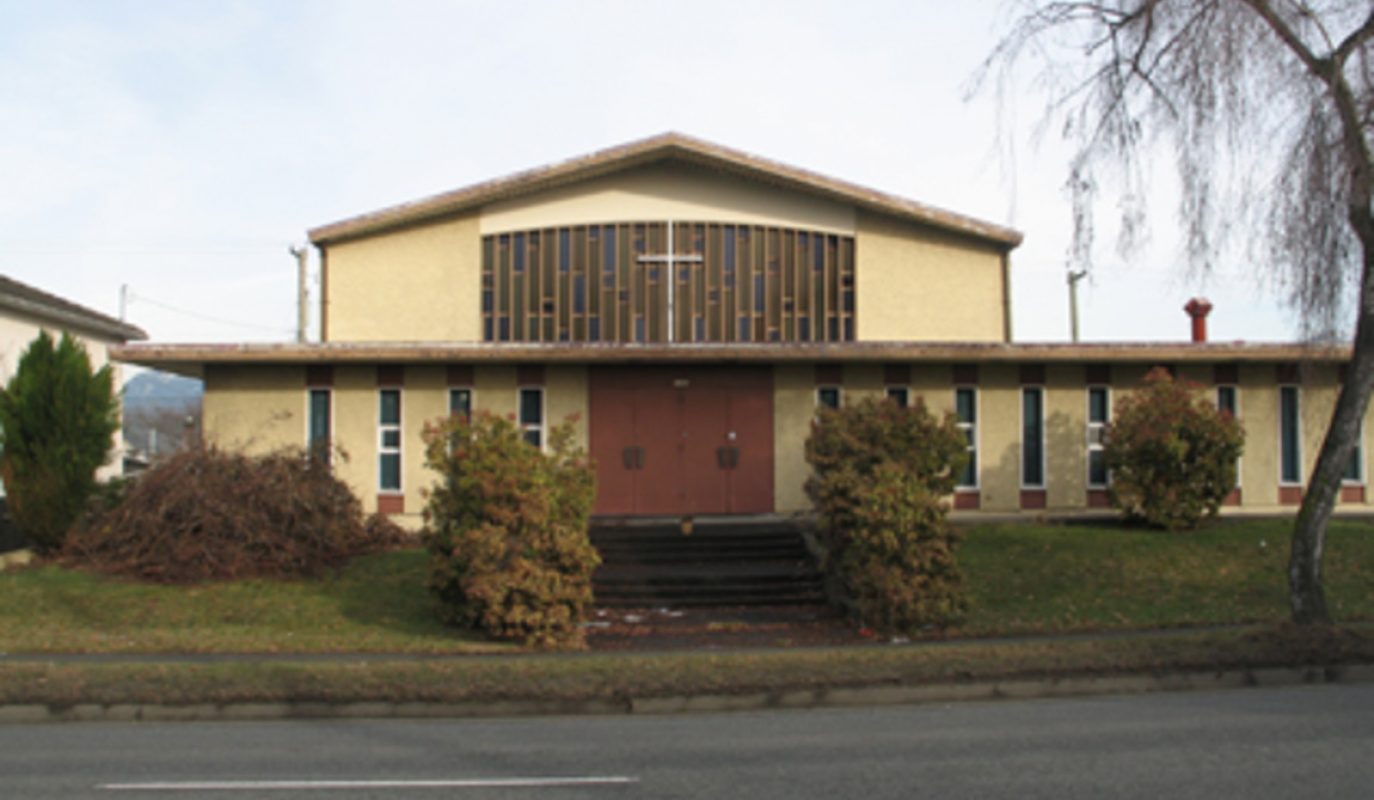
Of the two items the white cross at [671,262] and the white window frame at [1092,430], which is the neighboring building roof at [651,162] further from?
the white window frame at [1092,430]

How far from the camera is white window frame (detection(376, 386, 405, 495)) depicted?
20.5 metres

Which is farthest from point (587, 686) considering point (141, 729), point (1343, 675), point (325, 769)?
point (1343, 675)

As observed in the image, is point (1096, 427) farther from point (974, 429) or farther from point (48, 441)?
point (48, 441)

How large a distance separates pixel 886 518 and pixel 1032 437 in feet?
26.1

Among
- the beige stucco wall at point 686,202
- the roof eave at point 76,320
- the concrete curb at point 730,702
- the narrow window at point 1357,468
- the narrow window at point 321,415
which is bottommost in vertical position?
the concrete curb at point 730,702

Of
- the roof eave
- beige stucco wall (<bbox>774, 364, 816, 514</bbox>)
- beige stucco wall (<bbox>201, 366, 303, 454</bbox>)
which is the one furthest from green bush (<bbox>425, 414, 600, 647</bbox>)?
the roof eave

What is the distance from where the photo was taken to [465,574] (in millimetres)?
13766

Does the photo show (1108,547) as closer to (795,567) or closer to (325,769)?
(795,567)

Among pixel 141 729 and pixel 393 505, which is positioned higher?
pixel 393 505

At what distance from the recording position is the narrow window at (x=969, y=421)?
20.9 metres

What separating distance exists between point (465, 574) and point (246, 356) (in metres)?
8.32

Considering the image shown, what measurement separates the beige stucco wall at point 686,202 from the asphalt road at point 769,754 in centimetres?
1479

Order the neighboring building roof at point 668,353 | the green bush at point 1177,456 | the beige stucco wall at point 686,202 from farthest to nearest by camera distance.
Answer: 1. the beige stucco wall at point 686,202
2. the neighboring building roof at point 668,353
3. the green bush at point 1177,456

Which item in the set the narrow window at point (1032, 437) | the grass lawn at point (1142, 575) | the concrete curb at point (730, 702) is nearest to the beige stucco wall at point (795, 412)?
the narrow window at point (1032, 437)
